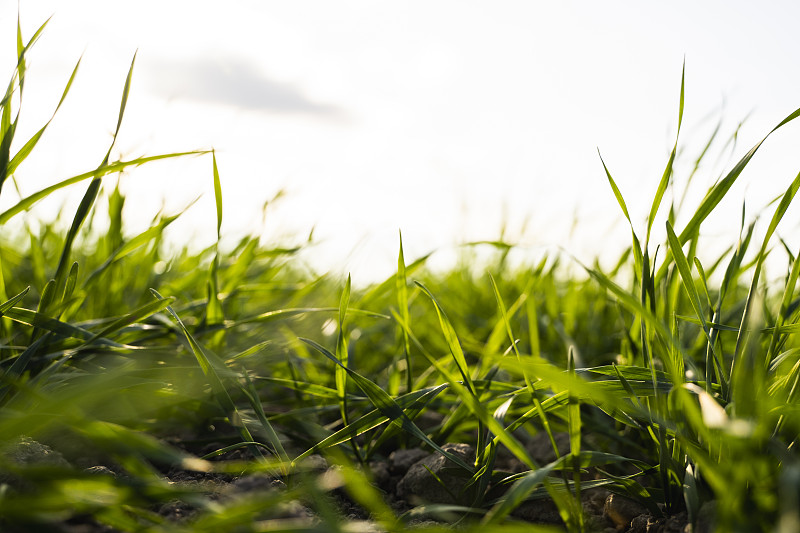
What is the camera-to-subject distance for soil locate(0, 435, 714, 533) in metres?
0.72

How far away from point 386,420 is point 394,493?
7.2 inches

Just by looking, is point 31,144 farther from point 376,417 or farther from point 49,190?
point 376,417

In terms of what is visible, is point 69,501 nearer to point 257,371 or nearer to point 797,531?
point 797,531

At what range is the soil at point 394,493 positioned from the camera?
28.2 inches

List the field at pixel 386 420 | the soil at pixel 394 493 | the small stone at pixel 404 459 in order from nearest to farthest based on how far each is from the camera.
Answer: the field at pixel 386 420, the soil at pixel 394 493, the small stone at pixel 404 459

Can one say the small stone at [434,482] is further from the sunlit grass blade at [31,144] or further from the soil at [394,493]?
the sunlit grass blade at [31,144]

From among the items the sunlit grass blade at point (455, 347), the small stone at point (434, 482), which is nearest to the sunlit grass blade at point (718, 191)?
the sunlit grass blade at point (455, 347)

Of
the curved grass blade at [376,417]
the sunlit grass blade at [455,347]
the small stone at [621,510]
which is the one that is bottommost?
the small stone at [621,510]

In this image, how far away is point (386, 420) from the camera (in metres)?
0.93

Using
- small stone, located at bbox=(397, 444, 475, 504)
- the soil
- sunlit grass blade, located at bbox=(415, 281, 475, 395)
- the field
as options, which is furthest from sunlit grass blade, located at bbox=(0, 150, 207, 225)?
small stone, located at bbox=(397, 444, 475, 504)

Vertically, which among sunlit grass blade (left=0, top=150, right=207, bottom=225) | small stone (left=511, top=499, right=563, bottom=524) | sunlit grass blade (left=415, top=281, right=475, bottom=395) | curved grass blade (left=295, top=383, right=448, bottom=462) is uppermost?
sunlit grass blade (left=0, top=150, right=207, bottom=225)

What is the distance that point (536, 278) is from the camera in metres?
1.31

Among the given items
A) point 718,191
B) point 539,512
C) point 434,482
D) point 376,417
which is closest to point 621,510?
point 539,512

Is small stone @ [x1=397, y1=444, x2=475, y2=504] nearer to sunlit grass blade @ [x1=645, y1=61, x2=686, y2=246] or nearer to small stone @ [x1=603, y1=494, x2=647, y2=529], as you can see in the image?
small stone @ [x1=603, y1=494, x2=647, y2=529]
